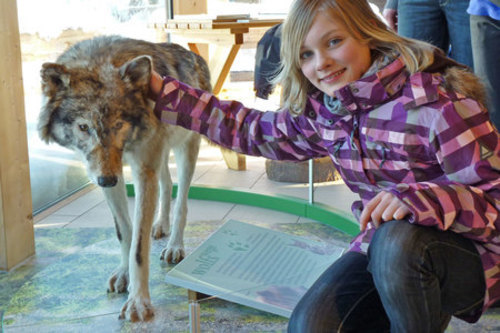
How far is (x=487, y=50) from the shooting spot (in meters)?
2.09

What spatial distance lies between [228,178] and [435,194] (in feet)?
10.4

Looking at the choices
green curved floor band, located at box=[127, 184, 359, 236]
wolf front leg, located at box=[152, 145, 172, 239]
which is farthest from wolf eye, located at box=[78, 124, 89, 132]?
green curved floor band, located at box=[127, 184, 359, 236]

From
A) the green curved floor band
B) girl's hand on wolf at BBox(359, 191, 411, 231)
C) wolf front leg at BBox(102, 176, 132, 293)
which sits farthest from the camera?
the green curved floor band

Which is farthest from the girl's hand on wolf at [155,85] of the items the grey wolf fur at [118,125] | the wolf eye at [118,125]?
the wolf eye at [118,125]

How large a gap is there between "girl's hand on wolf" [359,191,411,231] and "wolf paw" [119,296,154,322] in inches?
37.6

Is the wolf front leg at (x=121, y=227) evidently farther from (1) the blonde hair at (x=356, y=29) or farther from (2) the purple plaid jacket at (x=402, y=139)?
(1) the blonde hair at (x=356, y=29)

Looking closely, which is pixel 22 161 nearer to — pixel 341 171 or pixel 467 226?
pixel 341 171

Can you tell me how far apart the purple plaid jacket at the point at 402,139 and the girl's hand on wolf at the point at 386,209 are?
0.05ft

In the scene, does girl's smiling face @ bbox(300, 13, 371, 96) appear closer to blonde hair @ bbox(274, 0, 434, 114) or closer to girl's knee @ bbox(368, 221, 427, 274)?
blonde hair @ bbox(274, 0, 434, 114)

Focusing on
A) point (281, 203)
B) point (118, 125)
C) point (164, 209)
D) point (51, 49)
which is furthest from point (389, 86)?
point (51, 49)

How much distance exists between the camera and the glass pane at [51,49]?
3430 millimetres

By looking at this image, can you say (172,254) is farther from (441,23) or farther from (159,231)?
(441,23)

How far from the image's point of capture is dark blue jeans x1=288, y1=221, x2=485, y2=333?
1221 millimetres

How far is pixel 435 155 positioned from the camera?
1367mm
